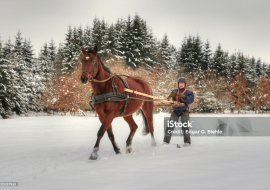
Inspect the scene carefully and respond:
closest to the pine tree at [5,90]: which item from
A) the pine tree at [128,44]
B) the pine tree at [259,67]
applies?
the pine tree at [128,44]

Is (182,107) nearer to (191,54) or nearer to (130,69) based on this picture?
(130,69)

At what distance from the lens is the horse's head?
4648 mm

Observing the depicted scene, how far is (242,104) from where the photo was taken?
36.0 m

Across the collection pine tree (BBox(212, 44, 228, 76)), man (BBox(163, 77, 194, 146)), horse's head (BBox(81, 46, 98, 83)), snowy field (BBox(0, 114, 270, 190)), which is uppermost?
pine tree (BBox(212, 44, 228, 76))

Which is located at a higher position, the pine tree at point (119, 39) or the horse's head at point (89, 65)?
the pine tree at point (119, 39)

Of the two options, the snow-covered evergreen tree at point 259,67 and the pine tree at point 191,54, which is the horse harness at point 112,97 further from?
the snow-covered evergreen tree at point 259,67

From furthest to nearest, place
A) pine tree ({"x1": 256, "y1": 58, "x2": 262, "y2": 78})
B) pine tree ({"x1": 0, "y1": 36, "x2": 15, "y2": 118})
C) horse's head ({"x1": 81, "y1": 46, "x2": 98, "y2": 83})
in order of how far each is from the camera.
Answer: pine tree ({"x1": 256, "y1": 58, "x2": 262, "y2": 78})
pine tree ({"x1": 0, "y1": 36, "x2": 15, "y2": 118})
horse's head ({"x1": 81, "y1": 46, "x2": 98, "y2": 83})

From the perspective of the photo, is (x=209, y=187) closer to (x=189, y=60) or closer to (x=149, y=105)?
(x=149, y=105)

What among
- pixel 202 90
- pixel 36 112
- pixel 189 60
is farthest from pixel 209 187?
pixel 189 60

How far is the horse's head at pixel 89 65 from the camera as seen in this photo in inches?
183

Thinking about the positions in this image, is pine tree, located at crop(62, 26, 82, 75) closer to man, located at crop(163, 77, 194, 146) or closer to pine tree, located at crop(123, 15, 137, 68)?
pine tree, located at crop(123, 15, 137, 68)

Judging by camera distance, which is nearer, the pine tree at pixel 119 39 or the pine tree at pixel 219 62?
the pine tree at pixel 119 39

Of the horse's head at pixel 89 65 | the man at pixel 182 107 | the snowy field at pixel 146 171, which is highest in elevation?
the horse's head at pixel 89 65

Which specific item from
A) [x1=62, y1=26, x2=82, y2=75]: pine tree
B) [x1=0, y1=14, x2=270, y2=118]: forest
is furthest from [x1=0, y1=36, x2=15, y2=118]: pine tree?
[x1=62, y1=26, x2=82, y2=75]: pine tree
